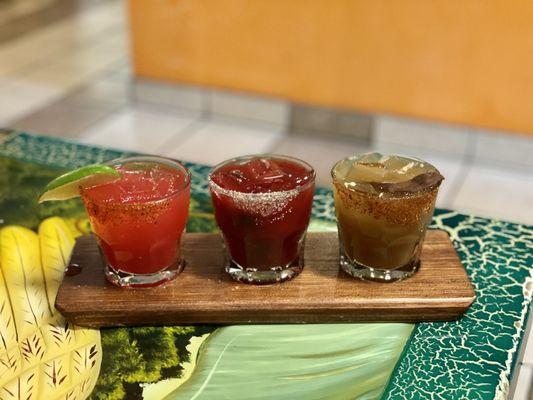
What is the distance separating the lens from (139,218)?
3.15 ft

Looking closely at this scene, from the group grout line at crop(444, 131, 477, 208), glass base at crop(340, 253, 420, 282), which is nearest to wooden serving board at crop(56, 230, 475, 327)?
glass base at crop(340, 253, 420, 282)

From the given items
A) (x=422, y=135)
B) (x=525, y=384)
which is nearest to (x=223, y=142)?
(x=422, y=135)

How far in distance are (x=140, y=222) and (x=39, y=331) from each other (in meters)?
0.20

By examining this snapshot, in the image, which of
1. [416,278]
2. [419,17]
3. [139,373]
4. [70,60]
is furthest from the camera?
[70,60]

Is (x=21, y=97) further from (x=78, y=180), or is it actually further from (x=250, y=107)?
(x=78, y=180)

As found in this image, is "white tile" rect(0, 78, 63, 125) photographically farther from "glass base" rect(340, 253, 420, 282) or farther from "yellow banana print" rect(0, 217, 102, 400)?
"glass base" rect(340, 253, 420, 282)

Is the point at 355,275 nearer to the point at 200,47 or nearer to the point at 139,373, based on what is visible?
the point at 139,373

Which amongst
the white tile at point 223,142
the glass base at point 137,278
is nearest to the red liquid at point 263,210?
the glass base at point 137,278

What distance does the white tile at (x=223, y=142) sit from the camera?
323 cm

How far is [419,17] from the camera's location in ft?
9.82

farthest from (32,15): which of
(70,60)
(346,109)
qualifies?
(346,109)

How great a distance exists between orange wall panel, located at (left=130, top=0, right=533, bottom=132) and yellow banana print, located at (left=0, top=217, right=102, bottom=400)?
2244 mm

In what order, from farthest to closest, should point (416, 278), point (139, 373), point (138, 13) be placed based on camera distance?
point (138, 13) → point (416, 278) → point (139, 373)

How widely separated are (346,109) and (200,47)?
810 mm
